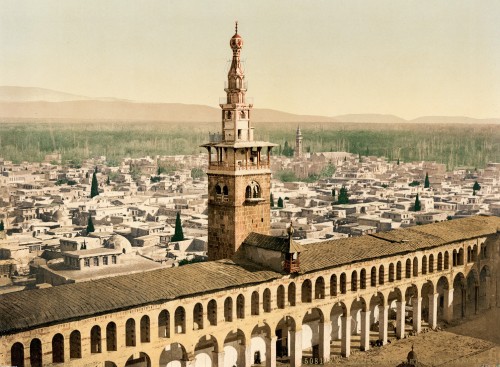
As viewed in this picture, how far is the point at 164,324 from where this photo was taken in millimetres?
38062

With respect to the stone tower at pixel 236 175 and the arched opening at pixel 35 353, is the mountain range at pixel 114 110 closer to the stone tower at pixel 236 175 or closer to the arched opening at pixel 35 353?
the stone tower at pixel 236 175

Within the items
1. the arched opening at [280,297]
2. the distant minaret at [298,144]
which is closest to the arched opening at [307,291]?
the arched opening at [280,297]

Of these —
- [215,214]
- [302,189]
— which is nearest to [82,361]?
[215,214]

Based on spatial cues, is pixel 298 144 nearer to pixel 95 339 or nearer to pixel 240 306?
pixel 240 306

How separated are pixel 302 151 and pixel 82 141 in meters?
61.0

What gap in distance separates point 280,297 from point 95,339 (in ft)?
36.6

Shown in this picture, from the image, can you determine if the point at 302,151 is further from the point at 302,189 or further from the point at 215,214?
the point at 215,214

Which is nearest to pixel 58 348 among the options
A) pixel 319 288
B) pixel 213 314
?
pixel 213 314

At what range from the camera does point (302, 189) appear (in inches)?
5699

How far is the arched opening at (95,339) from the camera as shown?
32.6 m

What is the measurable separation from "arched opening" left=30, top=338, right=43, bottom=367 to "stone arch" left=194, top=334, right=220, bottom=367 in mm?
9405

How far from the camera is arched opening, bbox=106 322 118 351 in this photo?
108ft

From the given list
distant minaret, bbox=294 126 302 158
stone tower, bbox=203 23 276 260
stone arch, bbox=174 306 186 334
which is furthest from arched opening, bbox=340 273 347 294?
distant minaret, bbox=294 126 302 158

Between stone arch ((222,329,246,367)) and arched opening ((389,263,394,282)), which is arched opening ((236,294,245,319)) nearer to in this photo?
stone arch ((222,329,246,367))
